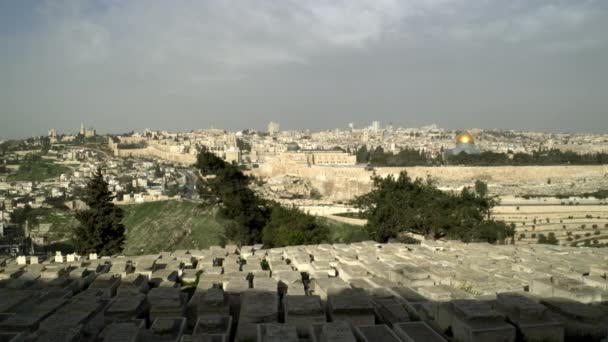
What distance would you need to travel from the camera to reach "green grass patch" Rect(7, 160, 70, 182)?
53.1m

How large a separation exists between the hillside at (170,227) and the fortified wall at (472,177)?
20369mm

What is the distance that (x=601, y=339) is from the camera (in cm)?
320

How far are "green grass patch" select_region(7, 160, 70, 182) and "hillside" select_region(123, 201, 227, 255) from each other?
29264mm

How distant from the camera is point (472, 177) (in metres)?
47.3

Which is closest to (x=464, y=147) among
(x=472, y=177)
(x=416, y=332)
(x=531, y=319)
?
(x=472, y=177)

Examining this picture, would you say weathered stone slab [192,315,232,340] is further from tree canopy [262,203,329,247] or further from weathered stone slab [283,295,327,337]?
tree canopy [262,203,329,247]

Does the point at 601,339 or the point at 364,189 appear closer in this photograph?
the point at 601,339

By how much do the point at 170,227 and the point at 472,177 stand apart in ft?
110

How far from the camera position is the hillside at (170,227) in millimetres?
20406

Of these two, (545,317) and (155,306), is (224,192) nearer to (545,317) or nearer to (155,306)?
(155,306)

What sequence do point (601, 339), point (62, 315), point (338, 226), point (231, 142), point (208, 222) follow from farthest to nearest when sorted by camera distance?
point (231, 142)
point (338, 226)
point (208, 222)
point (62, 315)
point (601, 339)

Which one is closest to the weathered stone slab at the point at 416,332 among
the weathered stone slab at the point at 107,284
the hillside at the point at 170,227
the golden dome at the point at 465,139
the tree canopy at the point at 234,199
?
the weathered stone slab at the point at 107,284

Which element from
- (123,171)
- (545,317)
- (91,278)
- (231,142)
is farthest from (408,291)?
(231,142)

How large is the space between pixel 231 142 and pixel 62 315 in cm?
9897
